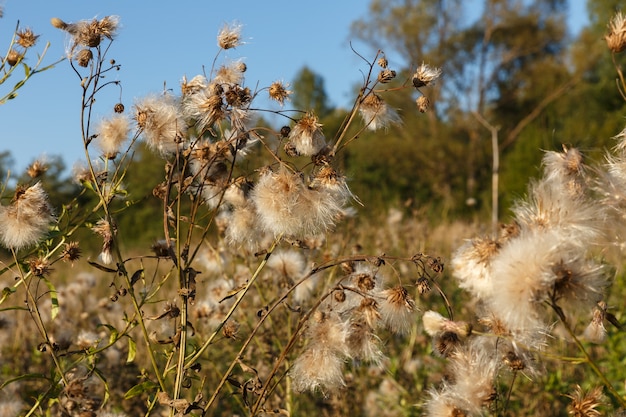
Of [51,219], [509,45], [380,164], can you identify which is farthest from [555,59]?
[51,219]

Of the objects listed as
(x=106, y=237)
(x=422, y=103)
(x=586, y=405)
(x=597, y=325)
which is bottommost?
(x=586, y=405)

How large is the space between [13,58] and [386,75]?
93 cm

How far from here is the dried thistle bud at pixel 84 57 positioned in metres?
1.60

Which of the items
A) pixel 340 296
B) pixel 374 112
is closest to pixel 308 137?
pixel 374 112

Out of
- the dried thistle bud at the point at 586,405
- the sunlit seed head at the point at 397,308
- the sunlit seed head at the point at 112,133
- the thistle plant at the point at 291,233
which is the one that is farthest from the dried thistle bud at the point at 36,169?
the dried thistle bud at the point at 586,405

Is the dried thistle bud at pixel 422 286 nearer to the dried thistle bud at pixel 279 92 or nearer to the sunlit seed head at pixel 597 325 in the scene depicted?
the sunlit seed head at pixel 597 325

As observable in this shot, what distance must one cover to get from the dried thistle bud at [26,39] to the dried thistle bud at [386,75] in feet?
2.97

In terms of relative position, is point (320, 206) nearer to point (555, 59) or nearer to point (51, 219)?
point (51, 219)

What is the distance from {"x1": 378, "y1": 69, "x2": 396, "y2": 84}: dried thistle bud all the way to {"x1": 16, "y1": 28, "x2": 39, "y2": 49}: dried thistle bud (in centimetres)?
91

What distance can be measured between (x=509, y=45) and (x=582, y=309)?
29.0 metres

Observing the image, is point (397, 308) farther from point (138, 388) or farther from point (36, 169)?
point (36, 169)

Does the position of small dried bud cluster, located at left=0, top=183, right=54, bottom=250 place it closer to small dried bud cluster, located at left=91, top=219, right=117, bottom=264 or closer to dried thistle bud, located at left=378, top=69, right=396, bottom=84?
small dried bud cluster, located at left=91, top=219, right=117, bottom=264

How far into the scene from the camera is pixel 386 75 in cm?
152

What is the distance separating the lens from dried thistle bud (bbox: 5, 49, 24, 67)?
1.74 meters
